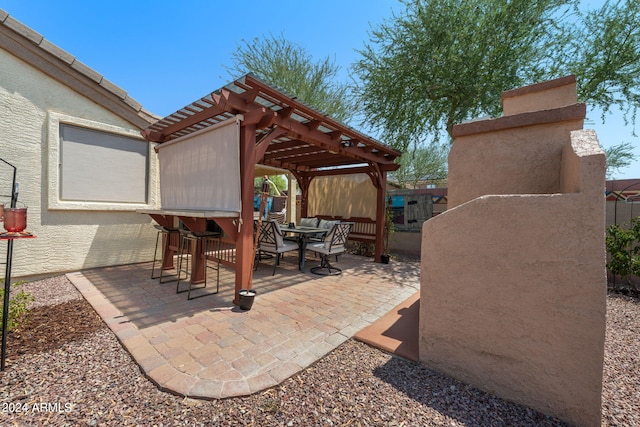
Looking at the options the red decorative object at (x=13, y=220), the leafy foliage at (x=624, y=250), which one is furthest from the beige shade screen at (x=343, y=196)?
the red decorative object at (x=13, y=220)

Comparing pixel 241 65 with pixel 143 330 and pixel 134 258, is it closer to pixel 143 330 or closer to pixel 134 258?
pixel 134 258

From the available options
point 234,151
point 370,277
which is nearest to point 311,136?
point 234,151

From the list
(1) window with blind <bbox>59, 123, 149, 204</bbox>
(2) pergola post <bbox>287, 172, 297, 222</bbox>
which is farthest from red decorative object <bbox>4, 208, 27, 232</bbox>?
(2) pergola post <bbox>287, 172, 297, 222</bbox>

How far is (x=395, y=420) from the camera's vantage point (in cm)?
162

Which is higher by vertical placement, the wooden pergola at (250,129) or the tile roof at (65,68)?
the tile roof at (65,68)

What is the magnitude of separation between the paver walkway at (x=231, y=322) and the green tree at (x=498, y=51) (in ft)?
17.4

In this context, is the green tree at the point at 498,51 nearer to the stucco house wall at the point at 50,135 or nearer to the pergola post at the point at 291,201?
the pergola post at the point at 291,201

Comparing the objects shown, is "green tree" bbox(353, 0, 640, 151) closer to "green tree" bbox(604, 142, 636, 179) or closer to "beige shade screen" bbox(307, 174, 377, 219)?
"beige shade screen" bbox(307, 174, 377, 219)

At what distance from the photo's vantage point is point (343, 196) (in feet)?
28.6

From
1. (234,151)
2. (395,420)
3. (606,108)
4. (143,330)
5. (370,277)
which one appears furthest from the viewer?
(606,108)

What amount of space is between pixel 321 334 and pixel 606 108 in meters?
10.1

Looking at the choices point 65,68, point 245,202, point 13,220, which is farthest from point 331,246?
point 65,68

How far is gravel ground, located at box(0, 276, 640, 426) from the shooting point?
5.25 feet

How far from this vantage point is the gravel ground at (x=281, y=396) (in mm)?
1600
